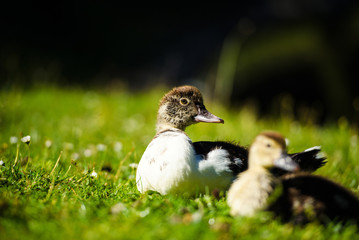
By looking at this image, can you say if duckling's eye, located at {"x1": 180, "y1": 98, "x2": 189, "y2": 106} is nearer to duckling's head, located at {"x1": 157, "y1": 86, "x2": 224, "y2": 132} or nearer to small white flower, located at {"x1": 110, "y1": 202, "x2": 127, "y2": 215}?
duckling's head, located at {"x1": 157, "y1": 86, "x2": 224, "y2": 132}

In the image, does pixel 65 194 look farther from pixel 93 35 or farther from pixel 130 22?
pixel 130 22

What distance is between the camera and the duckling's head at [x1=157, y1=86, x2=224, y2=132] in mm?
4215

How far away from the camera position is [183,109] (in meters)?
4.21

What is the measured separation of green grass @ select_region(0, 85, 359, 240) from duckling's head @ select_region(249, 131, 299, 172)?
376mm

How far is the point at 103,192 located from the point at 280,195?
63.6 inches

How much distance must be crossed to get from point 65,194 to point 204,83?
7.25 meters

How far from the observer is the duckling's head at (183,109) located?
4215mm

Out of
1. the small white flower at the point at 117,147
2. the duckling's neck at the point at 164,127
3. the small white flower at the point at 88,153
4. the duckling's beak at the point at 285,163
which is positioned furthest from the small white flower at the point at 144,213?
the small white flower at the point at 117,147

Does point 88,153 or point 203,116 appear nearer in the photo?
point 203,116

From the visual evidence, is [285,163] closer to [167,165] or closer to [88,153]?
[167,165]

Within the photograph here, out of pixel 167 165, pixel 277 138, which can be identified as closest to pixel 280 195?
pixel 277 138

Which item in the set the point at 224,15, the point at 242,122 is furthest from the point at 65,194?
the point at 224,15

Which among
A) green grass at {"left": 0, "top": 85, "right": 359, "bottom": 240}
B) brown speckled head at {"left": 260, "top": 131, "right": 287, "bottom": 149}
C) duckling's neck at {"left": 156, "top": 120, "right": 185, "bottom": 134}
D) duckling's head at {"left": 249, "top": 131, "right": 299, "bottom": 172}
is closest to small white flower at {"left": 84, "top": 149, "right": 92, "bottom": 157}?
green grass at {"left": 0, "top": 85, "right": 359, "bottom": 240}

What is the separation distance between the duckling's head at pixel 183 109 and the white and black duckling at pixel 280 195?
127 cm
